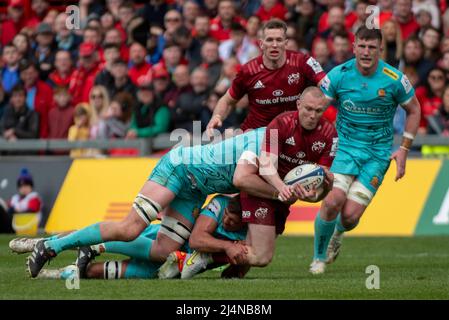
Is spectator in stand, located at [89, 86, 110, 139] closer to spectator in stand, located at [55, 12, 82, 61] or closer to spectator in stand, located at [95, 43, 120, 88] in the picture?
spectator in stand, located at [95, 43, 120, 88]

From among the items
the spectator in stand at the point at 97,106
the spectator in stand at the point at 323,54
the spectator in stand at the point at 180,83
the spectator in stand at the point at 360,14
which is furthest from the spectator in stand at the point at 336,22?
the spectator in stand at the point at 97,106

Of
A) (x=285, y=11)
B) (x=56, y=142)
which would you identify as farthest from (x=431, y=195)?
(x=56, y=142)

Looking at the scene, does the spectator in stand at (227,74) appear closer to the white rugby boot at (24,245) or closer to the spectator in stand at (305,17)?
the spectator in stand at (305,17)

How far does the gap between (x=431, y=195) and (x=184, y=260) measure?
674cm

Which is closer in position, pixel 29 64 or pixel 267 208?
pixel 267 208

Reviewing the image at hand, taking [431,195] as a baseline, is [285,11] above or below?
above

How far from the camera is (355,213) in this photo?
1221 cm

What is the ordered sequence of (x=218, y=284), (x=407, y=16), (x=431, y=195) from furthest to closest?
(x=407, y=16) → (x=431, y=195) → (x=218, y=284)

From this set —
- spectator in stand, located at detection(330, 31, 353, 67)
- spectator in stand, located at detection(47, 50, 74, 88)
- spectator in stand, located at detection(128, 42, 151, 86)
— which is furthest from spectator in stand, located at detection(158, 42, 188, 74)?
spectator in stand, located at detection(330, 31, 353, 67)

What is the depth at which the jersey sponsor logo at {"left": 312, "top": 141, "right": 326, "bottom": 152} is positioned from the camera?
430 inches

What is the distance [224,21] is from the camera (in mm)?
20047

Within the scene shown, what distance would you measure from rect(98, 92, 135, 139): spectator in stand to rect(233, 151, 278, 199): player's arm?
849 cm

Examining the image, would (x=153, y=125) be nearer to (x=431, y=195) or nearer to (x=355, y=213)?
(x=431, y=195)

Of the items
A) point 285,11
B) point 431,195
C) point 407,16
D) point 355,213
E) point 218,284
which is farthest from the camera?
point 285,11
